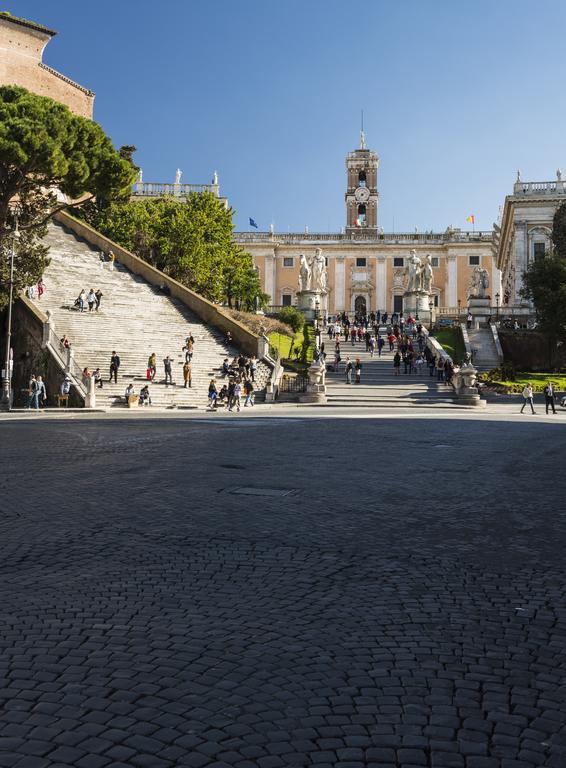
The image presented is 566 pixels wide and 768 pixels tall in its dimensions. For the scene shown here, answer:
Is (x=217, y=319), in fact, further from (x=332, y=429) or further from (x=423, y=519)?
(x=423, y=519)

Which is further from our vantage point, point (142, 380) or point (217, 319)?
point (217, 319)

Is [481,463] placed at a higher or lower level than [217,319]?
lower

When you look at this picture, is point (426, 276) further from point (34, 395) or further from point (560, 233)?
point (34, 395)

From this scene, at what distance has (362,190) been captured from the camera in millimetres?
89688

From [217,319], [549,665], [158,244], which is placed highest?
[158,244]

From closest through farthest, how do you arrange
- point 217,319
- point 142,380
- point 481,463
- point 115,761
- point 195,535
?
point 115,761, point 195,535, point 481,463, point 142,380, point 217,319

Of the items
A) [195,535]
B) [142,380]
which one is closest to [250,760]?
[195,535]

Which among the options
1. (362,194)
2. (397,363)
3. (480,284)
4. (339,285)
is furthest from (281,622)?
(362,194)

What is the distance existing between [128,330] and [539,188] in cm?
4155

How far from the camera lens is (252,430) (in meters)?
16.7

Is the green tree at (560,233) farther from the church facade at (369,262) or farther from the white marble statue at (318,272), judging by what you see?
the church facade at (369,262)

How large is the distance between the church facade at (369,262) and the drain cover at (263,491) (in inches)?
2811

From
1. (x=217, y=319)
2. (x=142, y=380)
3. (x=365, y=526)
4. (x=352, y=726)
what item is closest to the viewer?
(x=352, y=726)

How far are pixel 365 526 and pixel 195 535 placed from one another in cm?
167
